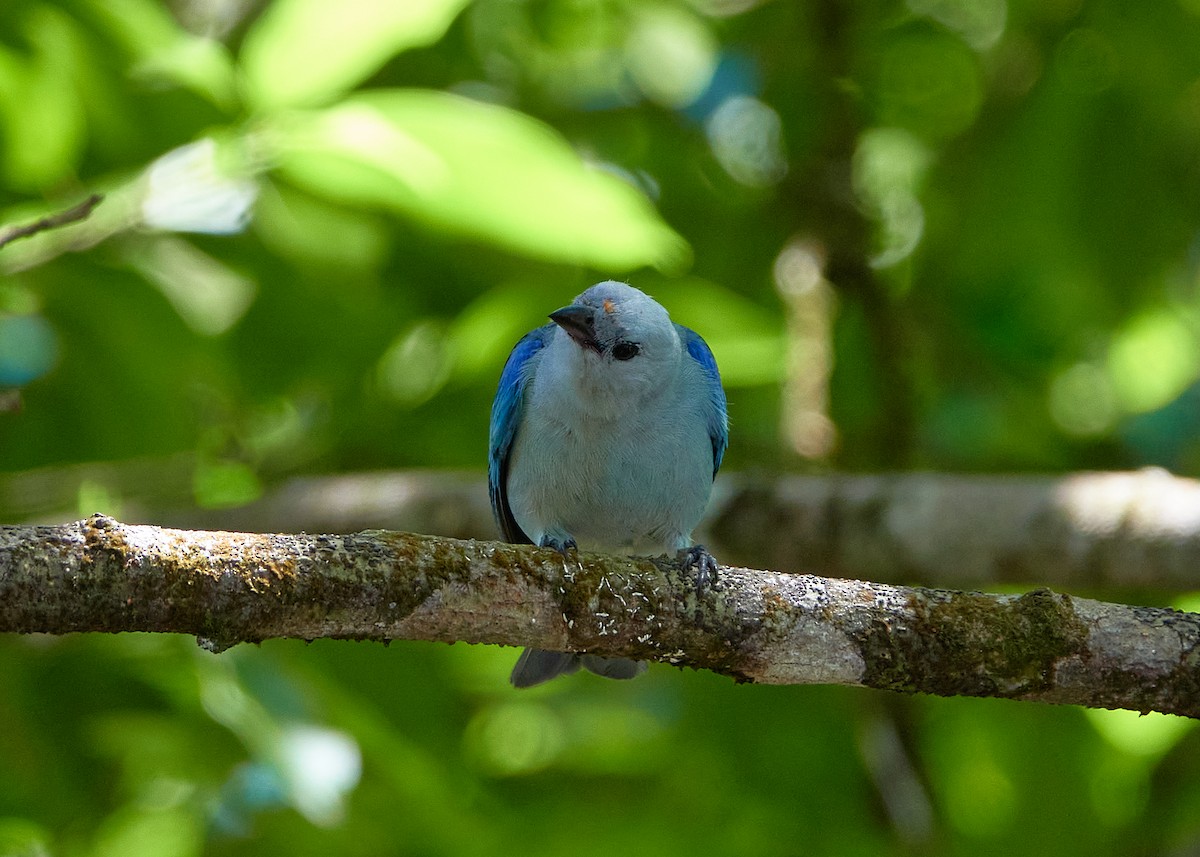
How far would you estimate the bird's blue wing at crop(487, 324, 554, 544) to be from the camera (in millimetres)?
4465

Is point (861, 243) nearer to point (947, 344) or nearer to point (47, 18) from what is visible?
point (947, 344)

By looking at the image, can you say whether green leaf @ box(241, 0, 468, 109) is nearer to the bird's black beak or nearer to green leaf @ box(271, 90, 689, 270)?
green leaf @ box(271, 90, 689, 270)

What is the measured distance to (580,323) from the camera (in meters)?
4.04

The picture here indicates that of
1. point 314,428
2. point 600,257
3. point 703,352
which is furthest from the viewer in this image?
point 314,428

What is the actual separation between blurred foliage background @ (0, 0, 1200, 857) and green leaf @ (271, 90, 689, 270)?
1 centimetres

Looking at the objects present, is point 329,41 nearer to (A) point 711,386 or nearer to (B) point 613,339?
(B) point 613,339

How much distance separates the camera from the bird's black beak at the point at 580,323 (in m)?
3.97

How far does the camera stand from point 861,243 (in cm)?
620

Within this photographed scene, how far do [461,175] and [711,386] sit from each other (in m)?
1.25

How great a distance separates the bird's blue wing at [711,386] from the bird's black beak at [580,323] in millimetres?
552

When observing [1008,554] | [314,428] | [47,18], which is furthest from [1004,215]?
[47,18]

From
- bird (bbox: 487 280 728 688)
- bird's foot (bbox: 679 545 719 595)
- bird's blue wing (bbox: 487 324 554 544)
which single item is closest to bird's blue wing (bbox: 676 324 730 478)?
bird (bbox: 487 280 728 688)

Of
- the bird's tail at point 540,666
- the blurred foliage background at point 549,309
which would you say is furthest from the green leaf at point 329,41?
the bird's tail at point 540,666

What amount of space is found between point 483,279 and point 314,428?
1142 millimetres
